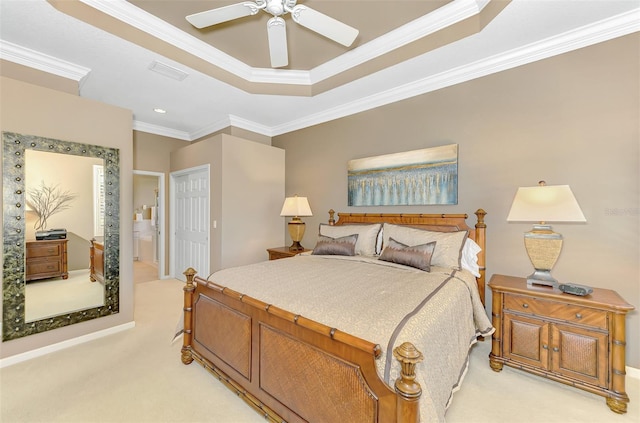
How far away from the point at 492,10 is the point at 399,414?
2851 mm

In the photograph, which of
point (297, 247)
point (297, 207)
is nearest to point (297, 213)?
point (297, 207)

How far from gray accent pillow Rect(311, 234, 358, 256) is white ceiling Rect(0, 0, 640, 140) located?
1841 millimetres

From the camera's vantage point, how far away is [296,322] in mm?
1458

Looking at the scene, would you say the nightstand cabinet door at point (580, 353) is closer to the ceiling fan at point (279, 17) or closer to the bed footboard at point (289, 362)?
the bed footboard at point (289, 362)

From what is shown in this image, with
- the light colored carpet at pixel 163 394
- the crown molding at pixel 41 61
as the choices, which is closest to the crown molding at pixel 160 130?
the crown molding at pixel 41 61

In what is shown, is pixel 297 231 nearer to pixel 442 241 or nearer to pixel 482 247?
pixel 442 241

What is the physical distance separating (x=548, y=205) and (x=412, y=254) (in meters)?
1.10

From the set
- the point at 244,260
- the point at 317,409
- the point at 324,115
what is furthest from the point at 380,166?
the point at 317,409

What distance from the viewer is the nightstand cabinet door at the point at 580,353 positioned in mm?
1831

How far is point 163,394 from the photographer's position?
1909 mm

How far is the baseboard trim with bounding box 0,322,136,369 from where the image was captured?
2.29 meters

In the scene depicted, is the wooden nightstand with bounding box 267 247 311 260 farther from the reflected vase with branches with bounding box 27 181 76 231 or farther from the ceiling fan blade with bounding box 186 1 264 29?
the ceiling fan blade with bounding box 186 1 264 29

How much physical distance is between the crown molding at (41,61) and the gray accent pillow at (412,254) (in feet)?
12.5

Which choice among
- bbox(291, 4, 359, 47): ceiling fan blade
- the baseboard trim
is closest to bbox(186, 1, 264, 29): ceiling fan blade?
bbox(291, 4, 359, 47): ceiling fan blade
